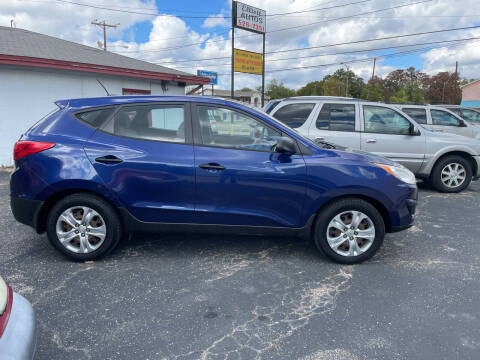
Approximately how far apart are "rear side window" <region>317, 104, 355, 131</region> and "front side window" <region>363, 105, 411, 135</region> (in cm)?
30

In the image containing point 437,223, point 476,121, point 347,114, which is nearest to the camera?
point 437,223

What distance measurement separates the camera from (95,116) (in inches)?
145

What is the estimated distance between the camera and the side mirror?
3490 mm

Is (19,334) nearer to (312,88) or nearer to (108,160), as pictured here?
(108,160)

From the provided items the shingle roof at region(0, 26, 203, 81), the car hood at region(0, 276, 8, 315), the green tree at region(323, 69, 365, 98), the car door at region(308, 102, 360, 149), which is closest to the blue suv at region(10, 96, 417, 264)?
the car hood at region(0, 276, 8, 315)

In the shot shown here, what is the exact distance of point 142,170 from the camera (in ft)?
11.6

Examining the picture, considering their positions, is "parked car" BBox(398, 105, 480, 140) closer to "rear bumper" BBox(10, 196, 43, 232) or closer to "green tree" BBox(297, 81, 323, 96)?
"rear bumper" BBox(10, 196, 43, 232)

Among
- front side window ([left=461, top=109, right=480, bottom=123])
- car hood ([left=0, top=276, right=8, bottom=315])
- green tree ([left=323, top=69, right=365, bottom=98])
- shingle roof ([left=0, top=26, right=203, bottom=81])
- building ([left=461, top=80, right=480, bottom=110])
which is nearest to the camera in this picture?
car hood ([left=0, top=276, right=8, bottom=315])

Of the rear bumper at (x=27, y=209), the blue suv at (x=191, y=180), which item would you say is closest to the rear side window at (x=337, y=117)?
the blue suv at (x=191, y=180)

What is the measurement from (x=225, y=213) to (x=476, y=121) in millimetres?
12282

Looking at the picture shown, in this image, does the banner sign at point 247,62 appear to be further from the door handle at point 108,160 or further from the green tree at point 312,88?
the green tree at point 312,88

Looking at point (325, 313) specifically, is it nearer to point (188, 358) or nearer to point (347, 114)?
point (188, 358)

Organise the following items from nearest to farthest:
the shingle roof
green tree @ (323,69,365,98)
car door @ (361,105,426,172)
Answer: car door @ (361,105,426,172) → the shingle roof → green tree @ (323,69,365,98)

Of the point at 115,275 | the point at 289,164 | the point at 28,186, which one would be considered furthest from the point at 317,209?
the point at 28,186
